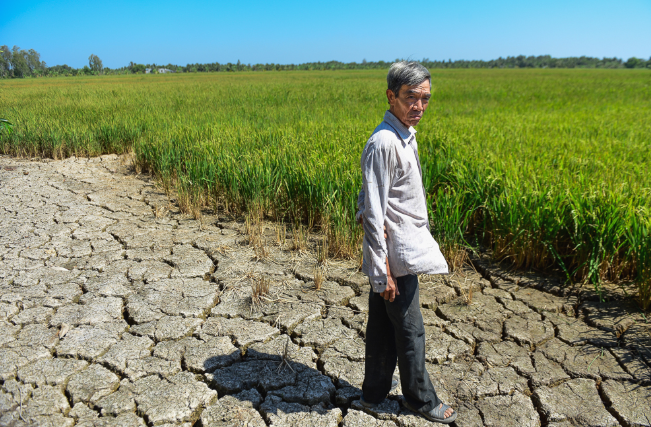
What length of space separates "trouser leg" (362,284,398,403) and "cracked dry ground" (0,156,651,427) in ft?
0.37

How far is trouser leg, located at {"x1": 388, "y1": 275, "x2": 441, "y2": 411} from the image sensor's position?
1.84m

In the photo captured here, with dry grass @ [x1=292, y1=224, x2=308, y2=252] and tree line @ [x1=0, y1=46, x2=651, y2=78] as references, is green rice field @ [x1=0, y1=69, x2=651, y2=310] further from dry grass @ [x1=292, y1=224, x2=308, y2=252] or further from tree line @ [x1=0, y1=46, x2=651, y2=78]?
tree line @ [x1=0, y1=46, x2=651, y2=78]

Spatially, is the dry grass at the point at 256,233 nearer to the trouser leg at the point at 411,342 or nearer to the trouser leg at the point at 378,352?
the trouser leg at the point at 378,352

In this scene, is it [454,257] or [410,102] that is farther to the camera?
[454,257]

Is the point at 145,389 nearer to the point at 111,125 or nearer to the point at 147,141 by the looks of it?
the point at 147,141

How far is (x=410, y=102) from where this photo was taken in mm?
1729

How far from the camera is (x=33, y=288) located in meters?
3.34

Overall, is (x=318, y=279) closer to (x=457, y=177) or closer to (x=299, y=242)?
(x=299, y=242)

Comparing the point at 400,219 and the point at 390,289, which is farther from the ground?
the point at 400,219

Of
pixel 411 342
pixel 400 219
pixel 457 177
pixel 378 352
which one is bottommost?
pixel 378 352

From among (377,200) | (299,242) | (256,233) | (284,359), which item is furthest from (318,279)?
(377,200)

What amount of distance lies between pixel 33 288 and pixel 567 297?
394 centimetres

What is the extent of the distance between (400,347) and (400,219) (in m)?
0.58

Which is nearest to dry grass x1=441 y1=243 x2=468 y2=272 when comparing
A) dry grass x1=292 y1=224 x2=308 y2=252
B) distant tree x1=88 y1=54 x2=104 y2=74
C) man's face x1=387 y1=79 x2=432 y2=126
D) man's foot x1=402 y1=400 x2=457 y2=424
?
dry grass x1=292 y1=224 x2=308 y2=252
